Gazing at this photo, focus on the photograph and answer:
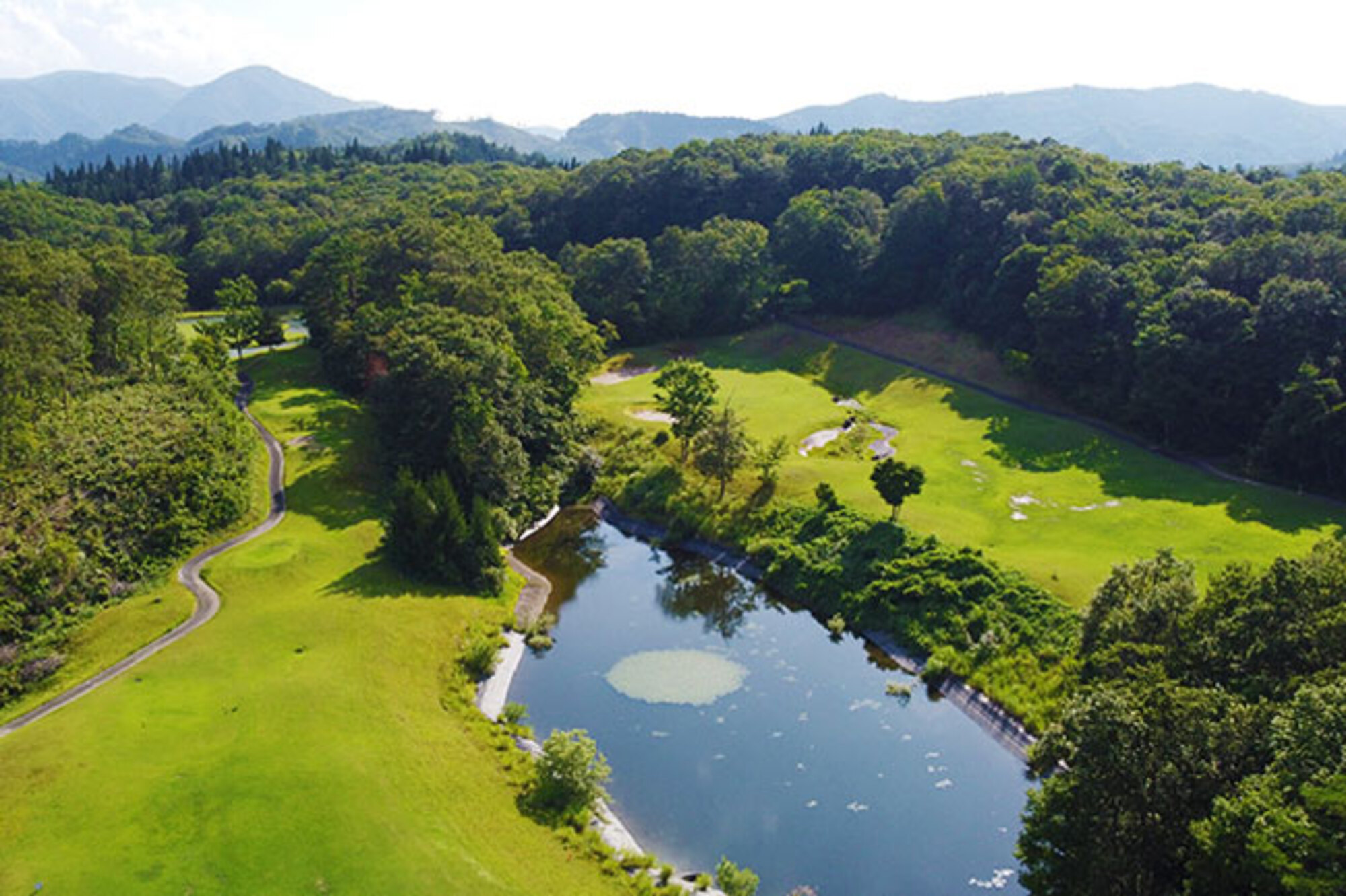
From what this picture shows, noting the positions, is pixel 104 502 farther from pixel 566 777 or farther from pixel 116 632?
pixel 566 777

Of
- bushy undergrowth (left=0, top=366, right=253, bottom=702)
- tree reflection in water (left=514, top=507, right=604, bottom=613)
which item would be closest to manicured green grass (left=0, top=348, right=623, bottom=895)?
bushy undergrowth (left=0, top=366, right=253, bottom=702)

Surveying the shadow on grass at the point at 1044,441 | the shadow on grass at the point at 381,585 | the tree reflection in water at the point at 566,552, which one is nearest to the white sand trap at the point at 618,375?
the shadow on grass at the point at 1044,441

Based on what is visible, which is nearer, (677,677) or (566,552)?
(677,677)

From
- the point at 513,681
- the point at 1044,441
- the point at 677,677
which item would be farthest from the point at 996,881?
the point at 1044,441

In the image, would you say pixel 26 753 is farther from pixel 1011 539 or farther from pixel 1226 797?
pixel 1011 539

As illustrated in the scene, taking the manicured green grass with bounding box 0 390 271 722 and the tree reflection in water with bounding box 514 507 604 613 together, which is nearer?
the manicured green grass with bounding box 0 390 271 722

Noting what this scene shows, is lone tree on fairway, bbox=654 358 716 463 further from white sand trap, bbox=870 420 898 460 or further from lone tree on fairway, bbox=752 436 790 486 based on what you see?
white sand trap, bbox=870 420 898 460
